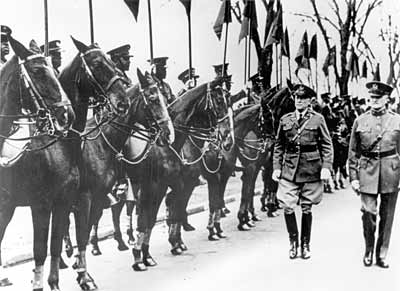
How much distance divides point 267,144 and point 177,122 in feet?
8.07

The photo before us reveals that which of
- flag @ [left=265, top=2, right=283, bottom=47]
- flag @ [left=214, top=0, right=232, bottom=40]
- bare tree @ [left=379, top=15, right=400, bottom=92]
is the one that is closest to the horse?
flag @ [left=214, top=0, right=232, bottom=40]

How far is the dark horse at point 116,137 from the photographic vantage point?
5.75 meters

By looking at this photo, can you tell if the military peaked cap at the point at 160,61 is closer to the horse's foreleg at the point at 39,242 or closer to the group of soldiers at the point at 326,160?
the group of soldiers at the point at 326,160

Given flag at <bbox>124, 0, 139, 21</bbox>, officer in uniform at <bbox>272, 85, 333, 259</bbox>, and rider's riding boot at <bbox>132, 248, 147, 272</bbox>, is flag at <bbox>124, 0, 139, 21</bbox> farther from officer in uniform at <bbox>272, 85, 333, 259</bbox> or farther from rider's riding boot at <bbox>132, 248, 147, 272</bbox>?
rider's riding boot at <bbox>132, 248, 147, 272</bbox>

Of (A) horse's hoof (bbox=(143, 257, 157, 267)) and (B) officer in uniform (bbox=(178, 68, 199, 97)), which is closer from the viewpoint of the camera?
(A) horse's hoof (bbox=(143, 257, 157, 267))

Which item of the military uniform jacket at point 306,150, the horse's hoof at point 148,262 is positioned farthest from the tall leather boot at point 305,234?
the horse's hoof at point 148,262

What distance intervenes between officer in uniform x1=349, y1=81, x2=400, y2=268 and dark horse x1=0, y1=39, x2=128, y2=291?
266 cm

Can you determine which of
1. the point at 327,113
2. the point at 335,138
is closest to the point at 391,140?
the point at 327,113

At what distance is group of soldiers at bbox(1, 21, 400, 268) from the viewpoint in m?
5.95

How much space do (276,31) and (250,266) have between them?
4.18 metres

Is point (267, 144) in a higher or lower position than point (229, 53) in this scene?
lower

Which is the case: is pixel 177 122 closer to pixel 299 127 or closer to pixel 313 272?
pixel 299 127

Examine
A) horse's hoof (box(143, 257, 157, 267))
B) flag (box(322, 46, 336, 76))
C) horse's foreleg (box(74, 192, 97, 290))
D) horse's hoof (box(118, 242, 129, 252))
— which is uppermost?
flag (box(322, 46, 336, 76))

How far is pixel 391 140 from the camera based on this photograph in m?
5.96
